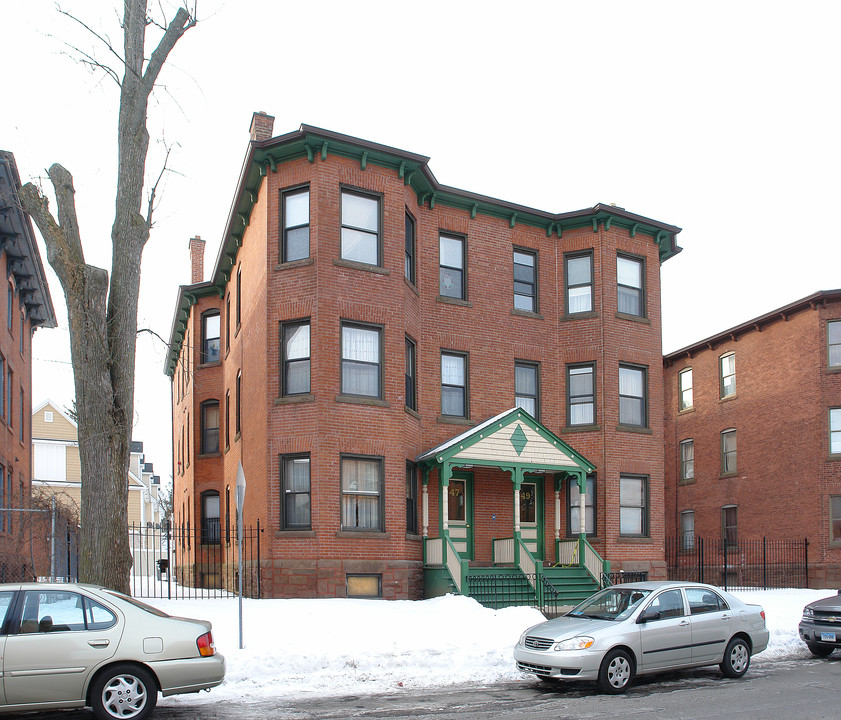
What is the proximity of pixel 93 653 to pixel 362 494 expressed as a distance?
10732 mm

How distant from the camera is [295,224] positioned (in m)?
21.2

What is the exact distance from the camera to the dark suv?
1535cm

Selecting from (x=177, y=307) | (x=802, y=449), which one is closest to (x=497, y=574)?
(x=802, y=449)

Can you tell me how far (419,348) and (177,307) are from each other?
42.4 ft

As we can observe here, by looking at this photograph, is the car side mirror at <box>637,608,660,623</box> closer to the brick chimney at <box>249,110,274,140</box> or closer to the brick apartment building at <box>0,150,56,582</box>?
the brick apartment building at <box>0,150,56,582</box>

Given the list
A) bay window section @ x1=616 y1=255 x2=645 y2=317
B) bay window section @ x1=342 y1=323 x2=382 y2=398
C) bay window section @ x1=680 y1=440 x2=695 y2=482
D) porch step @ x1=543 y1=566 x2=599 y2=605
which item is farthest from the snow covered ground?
bay window section @ x1=680 y1=440 x2=695 y2=482

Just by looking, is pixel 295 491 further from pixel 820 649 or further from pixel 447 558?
pixel 820 649

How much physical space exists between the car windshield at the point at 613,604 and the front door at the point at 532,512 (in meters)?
9.55

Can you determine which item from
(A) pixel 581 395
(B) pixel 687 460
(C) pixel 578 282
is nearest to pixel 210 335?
(C) pixel 578 282

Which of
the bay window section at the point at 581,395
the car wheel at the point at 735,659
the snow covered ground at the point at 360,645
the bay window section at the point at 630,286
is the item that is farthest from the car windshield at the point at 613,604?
the bay window section at the point at 630,286

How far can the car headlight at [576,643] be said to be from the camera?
40.0 feet

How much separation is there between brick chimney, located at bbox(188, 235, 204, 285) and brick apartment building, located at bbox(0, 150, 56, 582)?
544cm

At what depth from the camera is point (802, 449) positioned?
30.4 meters

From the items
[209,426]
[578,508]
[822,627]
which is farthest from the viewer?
[209,426]
